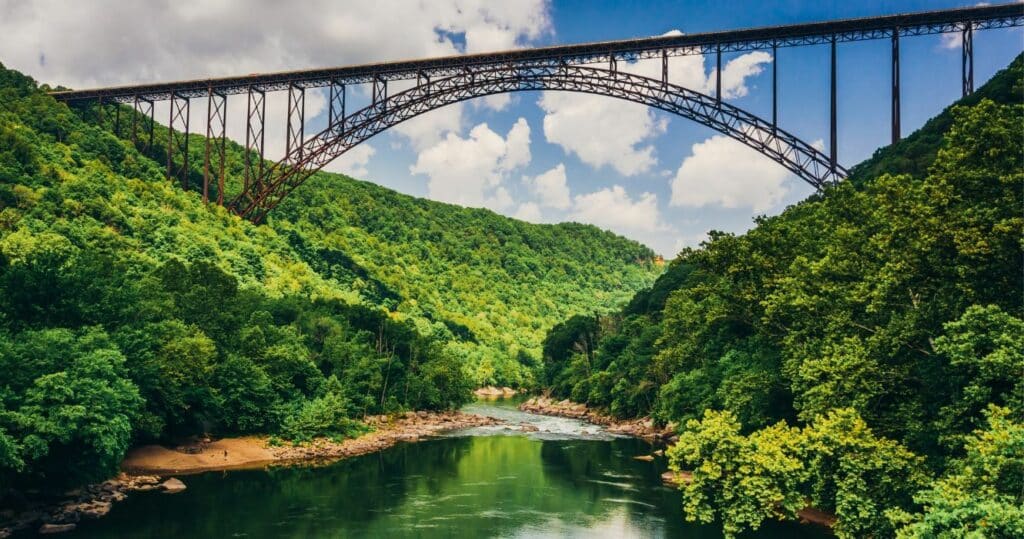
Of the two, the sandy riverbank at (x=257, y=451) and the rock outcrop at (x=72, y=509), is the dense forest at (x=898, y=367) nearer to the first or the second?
the rock outcrop at (x=72, y=509)

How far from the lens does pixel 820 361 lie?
22.3 metres

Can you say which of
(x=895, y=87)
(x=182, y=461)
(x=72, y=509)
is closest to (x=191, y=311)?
(x=182, y=461)

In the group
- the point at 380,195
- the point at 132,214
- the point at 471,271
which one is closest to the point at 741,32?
the point at 132,214

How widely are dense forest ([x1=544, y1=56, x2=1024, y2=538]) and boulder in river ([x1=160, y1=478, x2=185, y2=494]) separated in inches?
794

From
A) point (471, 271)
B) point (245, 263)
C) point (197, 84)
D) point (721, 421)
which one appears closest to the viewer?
point (721, 421)

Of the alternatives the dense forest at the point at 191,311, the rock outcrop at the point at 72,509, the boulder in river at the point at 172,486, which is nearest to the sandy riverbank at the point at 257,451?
the dense forest at the point at 191,311

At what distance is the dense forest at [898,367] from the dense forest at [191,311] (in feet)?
66.6

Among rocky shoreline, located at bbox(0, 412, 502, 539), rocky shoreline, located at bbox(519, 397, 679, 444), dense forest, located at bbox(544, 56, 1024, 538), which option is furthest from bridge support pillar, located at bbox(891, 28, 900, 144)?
rocky shoreline, located at bbox(0, 412, 502, 539)

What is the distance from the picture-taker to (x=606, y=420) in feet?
210

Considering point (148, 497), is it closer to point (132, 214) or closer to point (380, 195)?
point (132, 214)

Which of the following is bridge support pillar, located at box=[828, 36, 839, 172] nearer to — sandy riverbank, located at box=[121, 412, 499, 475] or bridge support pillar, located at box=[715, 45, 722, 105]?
bridge support pillar, located at box=[715, 45, 722, 105]

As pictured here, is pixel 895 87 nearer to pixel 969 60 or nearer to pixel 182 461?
pixel 969 60

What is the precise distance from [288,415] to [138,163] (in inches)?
1548

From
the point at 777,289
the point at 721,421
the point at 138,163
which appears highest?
the point at 138,163
